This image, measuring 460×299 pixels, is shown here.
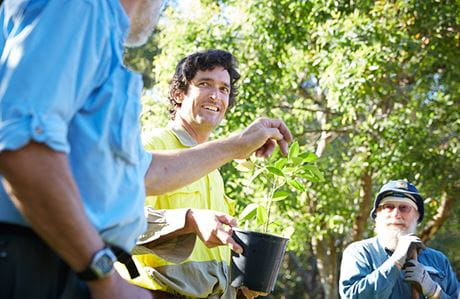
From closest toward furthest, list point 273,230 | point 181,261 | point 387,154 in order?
1. point 181,261
2. point 273,230
3. point 387,154

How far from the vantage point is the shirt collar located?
3.11m

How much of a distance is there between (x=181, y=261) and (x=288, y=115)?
903 cm

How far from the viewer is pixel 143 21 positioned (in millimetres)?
1771

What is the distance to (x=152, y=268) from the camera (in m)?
2.78

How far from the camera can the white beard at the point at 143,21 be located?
1723mm

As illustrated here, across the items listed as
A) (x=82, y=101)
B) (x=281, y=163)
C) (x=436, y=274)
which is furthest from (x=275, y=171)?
(x=436, y=274)

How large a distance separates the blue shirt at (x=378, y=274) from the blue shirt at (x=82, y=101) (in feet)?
9.81

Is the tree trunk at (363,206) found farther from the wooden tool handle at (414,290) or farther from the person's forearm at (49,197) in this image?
the person's forearm at (49,197)

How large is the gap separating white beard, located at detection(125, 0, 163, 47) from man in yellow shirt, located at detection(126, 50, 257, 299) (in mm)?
742

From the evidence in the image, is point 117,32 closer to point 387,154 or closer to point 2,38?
point 2,38

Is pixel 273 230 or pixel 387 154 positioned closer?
pixel 273 230

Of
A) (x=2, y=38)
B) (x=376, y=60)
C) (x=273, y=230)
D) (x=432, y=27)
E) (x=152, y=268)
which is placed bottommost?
(x=152, y=268)

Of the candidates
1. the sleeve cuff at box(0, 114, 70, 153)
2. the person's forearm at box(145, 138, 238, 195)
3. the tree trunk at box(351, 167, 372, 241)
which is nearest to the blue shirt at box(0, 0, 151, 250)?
the sleeve cuff at box(0, 114, 70, 153)

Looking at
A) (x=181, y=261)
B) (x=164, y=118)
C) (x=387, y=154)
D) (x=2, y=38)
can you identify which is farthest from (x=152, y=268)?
(x=164, y=118)
